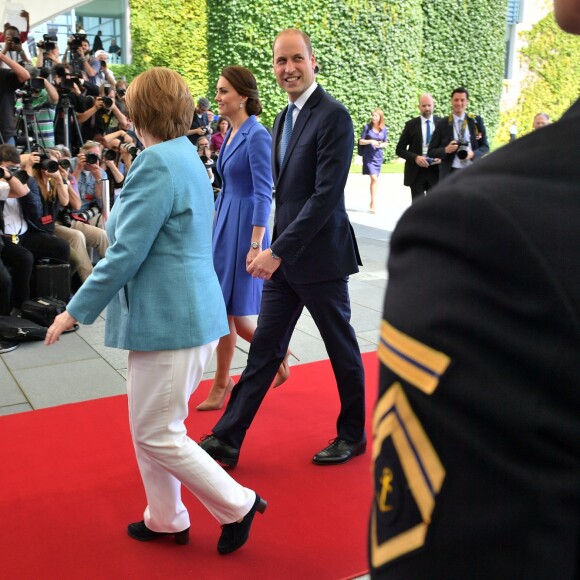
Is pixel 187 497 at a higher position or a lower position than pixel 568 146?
lower

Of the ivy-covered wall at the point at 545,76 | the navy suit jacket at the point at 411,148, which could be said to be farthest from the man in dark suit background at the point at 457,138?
the ivy-covered wall at the point at 545,76

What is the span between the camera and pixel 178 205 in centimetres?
243

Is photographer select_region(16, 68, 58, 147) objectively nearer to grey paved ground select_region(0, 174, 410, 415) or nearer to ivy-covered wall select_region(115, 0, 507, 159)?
grey paved ground select_region(0, 174, 410, 415)

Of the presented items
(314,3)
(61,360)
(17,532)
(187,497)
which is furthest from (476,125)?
(314,3)

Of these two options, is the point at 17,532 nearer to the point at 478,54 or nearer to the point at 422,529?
the point at 422,529

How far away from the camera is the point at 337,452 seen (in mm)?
3471

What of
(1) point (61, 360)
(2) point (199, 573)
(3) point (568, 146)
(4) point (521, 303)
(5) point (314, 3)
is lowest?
(1) point (61, 360)

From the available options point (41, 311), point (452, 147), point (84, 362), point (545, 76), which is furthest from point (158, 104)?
point (545, 76)

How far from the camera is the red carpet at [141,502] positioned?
2.66 m

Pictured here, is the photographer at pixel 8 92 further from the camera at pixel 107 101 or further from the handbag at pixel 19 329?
the handbag at pixel 19 329

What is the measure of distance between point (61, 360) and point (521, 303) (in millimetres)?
4987

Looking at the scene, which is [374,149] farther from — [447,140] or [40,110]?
[40,110]

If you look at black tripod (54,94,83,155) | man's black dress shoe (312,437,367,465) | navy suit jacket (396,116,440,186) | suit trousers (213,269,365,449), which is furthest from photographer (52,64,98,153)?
man's black dress shoe (312,437,367,465)

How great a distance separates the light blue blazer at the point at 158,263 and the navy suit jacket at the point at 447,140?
622cm
